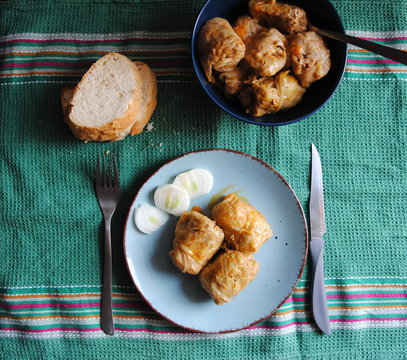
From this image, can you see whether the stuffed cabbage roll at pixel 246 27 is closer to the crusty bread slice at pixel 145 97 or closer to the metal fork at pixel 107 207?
the crusty bread slice at pixel 145 97

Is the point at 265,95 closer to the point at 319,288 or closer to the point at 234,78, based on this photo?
the point at 234,78

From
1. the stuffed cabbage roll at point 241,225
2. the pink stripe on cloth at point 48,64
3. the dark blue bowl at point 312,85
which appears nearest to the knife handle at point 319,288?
the stuffed cabbage roll at point 241,225

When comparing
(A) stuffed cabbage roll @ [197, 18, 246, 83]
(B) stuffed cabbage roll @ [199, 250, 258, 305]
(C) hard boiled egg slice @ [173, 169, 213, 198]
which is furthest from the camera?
(C) hard boiled egg slice @ [173, 169, 213, 198]

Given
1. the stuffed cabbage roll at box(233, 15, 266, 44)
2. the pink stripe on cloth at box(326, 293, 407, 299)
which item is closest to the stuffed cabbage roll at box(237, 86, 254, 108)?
the stuffed cabbage roll at box(233, 15, 266, 44)

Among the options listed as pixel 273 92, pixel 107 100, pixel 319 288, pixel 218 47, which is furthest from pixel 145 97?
pixel 319 288

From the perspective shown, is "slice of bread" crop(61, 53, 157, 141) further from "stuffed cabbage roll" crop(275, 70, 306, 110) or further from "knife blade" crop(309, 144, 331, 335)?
"knife blade" crop(309, 144, 331, 335)

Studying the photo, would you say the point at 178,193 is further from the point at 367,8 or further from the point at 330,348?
the point at 367,8
